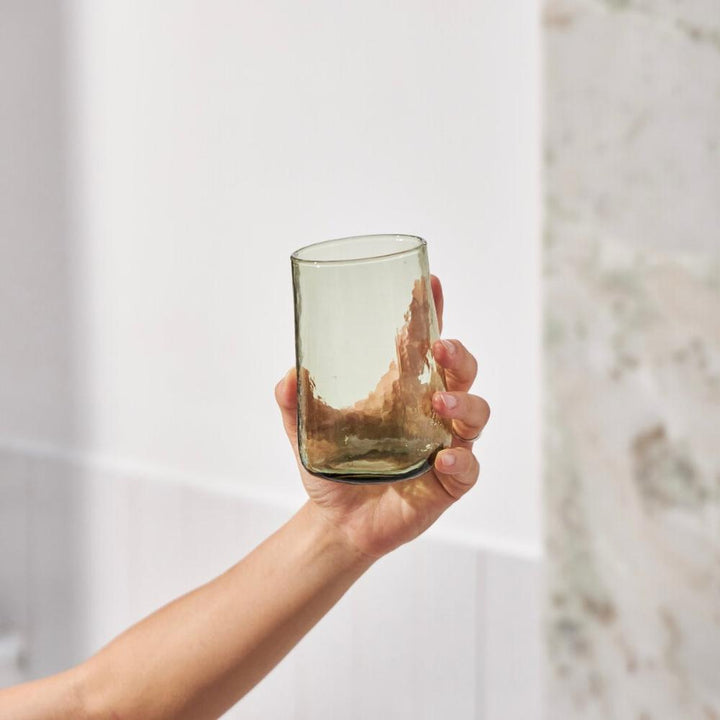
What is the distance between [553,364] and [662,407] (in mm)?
92

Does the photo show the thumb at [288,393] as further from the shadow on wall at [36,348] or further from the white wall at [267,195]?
the shadow on wall at [36,348]

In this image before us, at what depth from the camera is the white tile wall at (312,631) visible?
98cm

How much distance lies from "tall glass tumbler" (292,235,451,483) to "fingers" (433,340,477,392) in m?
0.01

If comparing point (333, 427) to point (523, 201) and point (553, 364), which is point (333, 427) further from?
point (523, 201)

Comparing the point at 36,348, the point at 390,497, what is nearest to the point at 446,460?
the point at 390,497

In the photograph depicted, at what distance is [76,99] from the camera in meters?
1.35

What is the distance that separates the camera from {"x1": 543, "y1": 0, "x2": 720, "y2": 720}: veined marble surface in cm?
71

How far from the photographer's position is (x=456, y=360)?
59 centimetres

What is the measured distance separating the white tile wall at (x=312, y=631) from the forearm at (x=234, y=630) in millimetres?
301

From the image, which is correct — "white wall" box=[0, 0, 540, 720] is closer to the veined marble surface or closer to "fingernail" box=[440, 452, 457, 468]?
the veined marble surface

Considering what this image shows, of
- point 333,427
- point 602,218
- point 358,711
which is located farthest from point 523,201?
point 358,711

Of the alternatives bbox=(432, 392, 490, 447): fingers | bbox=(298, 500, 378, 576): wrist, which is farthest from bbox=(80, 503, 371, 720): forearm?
bbox=(432, 392, 490, 447): fingers

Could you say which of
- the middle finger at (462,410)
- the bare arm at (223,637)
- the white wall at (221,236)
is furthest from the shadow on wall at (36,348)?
the middle finger at (462,410)

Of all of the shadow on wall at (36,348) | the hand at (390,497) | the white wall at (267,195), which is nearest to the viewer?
the hand at (390,497)
